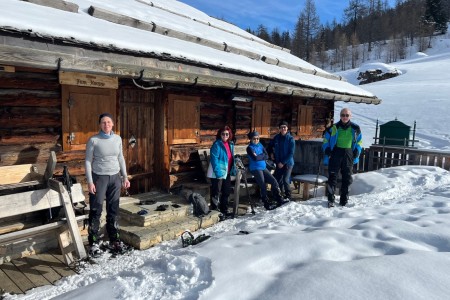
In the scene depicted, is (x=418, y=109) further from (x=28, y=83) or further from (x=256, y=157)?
(x=28, y=83)

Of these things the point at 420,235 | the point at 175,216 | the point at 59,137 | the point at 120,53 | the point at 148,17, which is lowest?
the point at 175,216

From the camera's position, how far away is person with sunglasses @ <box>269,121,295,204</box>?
22.8 ft

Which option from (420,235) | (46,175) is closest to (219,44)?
(46,175)

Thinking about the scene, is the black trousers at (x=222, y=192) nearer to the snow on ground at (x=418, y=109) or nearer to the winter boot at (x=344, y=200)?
the winter boot at (x=344, y=200)

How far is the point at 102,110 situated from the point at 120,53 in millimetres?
Result: 1169

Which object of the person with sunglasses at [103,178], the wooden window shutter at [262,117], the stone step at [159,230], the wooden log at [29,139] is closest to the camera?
the person with sunglasses at [103,178]

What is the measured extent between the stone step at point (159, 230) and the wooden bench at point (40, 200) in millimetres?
754

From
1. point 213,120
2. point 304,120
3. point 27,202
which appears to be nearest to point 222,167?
point 213,120

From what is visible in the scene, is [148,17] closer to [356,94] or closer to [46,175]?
[46,175]

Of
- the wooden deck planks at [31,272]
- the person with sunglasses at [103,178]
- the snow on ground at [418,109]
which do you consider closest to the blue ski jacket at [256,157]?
the person with sunglasses at [103,178]

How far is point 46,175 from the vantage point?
14.2 feet

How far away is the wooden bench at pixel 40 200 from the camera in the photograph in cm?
388

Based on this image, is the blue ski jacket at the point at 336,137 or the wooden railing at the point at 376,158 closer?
the blue ski jacket at the point at 336,137

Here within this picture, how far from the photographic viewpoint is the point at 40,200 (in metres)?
4.07
